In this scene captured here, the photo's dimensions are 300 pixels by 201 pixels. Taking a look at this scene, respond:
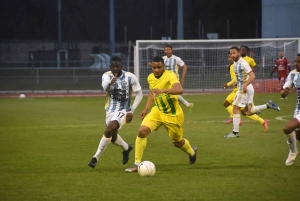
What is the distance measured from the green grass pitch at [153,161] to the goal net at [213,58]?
1181cm

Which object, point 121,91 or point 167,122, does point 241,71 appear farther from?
point 167,122

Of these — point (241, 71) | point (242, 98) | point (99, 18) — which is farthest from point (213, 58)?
point (99, 18)

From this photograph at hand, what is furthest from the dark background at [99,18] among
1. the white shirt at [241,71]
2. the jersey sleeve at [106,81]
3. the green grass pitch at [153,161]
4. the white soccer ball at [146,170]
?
the white soccer ball at [146,170]

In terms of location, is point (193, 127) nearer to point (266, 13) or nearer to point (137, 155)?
point (137, 155)

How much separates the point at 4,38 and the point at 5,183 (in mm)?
51158

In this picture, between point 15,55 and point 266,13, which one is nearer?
point 266,13

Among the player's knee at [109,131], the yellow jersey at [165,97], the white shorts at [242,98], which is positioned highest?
the yellow jersey at [165,97]

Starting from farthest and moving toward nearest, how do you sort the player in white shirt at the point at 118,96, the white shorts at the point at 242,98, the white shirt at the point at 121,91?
1. the white shorts at the point at 242,98
2. the white shirt at the point at 121,91
3. the player in white shirt at the point at 118,96

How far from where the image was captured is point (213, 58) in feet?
106

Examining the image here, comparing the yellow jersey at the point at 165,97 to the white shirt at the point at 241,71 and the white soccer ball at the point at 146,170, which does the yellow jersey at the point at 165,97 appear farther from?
the white shirt at the point at 241,71

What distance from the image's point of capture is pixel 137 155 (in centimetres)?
995

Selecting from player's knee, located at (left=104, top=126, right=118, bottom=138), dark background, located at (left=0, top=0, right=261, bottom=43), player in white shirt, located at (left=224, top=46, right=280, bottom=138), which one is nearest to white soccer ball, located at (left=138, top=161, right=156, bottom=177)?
player's knee, located at (left=104, top=126, right=118, bottom=138)

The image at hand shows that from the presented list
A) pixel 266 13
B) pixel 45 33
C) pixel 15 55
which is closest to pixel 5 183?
pixel 266 13

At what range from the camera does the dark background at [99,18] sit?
5694cm
